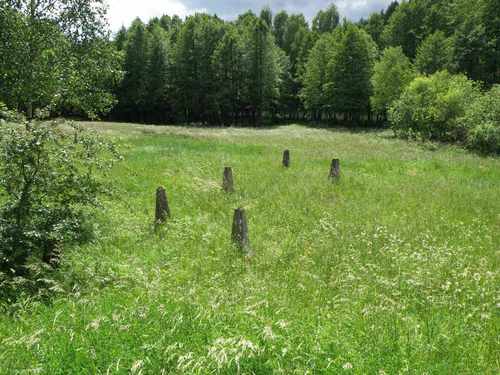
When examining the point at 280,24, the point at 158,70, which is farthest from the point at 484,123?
the point at 280,24

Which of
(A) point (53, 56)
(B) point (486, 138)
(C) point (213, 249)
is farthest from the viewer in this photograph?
(B) point (486, 138)

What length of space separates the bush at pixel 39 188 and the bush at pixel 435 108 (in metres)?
32.6

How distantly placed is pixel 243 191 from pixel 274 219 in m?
2.98

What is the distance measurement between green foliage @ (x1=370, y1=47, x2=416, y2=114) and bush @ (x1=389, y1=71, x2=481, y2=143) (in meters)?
9.88

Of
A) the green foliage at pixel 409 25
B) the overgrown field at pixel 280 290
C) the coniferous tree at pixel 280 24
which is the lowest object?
the overgrown field at pixel 280 290

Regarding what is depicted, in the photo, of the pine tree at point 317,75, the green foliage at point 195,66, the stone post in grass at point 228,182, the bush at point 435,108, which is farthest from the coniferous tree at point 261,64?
the stone post in grass at point 228,182

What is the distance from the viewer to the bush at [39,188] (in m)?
6.02

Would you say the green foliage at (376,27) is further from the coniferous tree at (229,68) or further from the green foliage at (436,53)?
the coniferous tree at (229,68)

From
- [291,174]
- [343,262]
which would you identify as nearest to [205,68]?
[291,174]

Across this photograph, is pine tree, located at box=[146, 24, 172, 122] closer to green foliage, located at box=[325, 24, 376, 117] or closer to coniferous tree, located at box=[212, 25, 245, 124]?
coniferous tree, located at box=[212, 25, 245, 124]

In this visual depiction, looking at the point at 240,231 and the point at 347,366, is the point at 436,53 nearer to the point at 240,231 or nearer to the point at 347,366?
the point at 240,231

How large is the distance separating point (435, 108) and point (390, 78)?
16.9 m

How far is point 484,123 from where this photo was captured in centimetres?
2753

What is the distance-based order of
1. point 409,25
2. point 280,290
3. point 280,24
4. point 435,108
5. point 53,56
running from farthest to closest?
point 280,24 < point 409,25 < point 435,108 < point 53,56 < point 280,290
